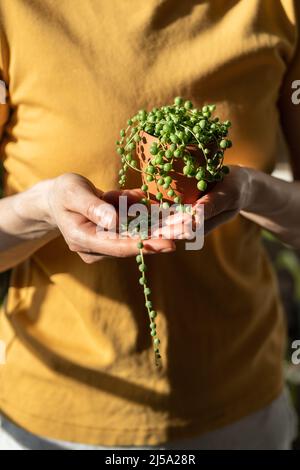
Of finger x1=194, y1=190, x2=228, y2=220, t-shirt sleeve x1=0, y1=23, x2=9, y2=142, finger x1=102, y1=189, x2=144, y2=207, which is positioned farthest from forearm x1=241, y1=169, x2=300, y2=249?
t-shirt sleeve x1=0, y1=23, x2=9, y2=142

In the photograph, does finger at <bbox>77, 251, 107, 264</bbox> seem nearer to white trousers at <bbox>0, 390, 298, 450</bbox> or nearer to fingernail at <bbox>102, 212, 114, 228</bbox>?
fingernail at <bbox>102, 212, 114, 228</bbox>

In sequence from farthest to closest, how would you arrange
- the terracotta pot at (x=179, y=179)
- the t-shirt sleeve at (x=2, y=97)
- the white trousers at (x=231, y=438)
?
1. the white trousers at (x=231, y=438)
2. the t-shirt sleeve at (x=2, y=97)
3. the terracotta pot at (x=179, y=179)

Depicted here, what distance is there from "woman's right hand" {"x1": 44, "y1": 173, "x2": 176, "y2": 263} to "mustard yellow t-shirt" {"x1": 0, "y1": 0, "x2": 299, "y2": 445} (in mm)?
161

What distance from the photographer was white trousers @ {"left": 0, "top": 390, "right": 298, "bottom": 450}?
148cm

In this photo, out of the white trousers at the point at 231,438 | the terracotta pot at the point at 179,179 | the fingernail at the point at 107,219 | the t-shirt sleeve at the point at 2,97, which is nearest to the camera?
the fingernail at the point at 107,219

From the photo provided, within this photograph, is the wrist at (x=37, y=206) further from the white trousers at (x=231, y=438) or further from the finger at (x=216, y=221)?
the white trousers at (x=231, y=438)

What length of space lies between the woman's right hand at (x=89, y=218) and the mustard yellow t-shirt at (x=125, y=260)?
16 centimetres

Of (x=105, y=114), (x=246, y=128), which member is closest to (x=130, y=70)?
(x=105, y=114)

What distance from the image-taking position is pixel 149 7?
1396 millimetres

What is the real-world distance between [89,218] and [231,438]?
24.7 inches

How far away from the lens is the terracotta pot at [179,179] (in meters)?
1.25

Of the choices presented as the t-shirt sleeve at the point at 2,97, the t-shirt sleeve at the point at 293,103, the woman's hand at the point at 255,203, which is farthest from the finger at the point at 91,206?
the t-shirt sleeve at the point at 293,103

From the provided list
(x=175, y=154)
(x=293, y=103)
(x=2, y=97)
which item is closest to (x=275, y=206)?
(x=293, y=103)

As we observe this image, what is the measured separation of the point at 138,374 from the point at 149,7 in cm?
71
